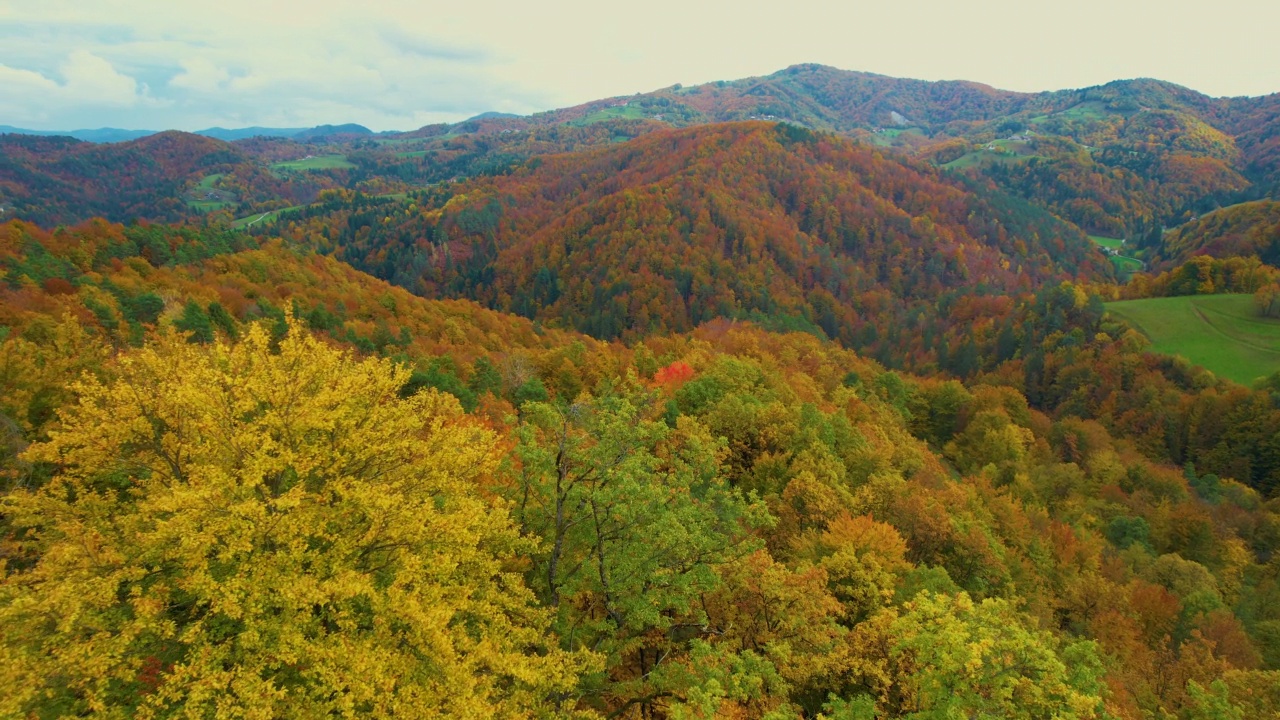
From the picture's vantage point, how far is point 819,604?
22.0 metres

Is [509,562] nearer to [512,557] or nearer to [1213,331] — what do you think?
[512,557]

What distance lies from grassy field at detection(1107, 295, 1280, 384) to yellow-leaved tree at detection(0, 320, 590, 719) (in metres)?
154

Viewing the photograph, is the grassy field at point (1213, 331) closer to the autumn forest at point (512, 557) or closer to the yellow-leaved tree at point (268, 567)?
the autumn forest at point (512, 557)

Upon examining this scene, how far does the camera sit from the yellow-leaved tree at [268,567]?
13172 mm

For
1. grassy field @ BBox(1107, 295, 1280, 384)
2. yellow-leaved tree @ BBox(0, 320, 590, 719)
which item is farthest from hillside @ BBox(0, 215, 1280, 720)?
grassy field @ BBox(1107, 295, 1280, 384)

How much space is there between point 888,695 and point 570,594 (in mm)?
12352

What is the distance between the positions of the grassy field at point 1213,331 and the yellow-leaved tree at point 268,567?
505ft

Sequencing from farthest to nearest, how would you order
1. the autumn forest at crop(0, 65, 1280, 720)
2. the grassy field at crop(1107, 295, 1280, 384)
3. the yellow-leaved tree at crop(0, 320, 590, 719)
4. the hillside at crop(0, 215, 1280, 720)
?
the grassy field at crop(1107, 295, 1280, 384) < the hillside at crop(0, 215, 1280, 720) < the autumn forest at crop(0, 65, 1280, 720) < the yellow-leaved tree at crop(0, 320, 590, 719)

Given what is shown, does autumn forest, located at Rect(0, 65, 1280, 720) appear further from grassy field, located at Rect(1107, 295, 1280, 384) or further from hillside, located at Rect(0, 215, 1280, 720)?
grassy field, located at Rect(1107, 295, 1280, 384)

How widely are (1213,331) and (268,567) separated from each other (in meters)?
179

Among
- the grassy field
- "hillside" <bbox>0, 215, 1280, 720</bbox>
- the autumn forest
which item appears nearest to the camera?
the autumn forest

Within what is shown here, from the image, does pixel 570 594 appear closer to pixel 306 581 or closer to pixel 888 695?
pixel 306 581

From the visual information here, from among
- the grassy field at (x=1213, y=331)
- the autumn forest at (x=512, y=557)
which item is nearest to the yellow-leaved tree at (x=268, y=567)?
the autumn forest at (x=512, y=557)

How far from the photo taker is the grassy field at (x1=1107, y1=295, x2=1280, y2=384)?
11538cm
